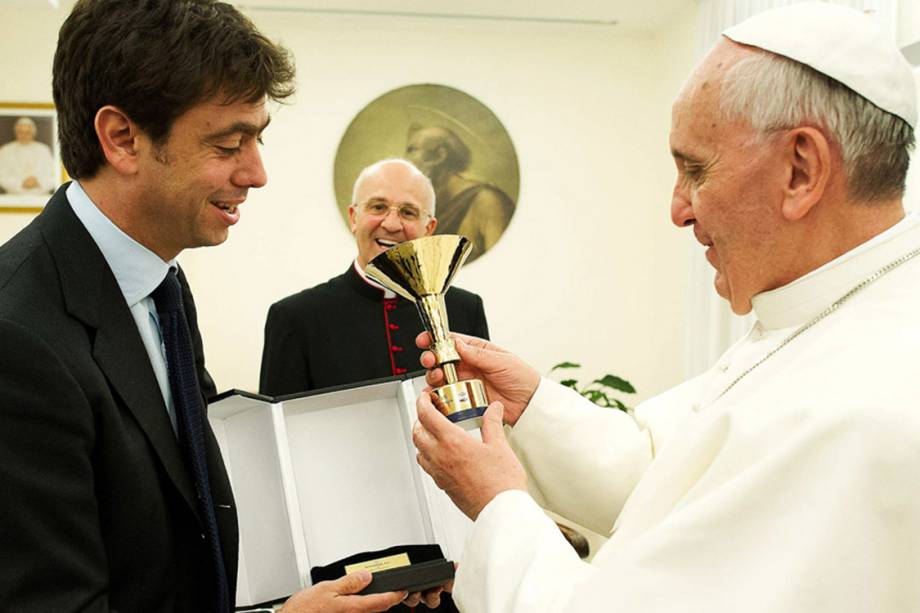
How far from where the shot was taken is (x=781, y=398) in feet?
5.02

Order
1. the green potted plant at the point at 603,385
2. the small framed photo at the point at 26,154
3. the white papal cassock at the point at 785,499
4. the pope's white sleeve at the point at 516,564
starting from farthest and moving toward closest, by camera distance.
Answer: the green potted plant at the point at 603,385, the small framed photo at the point at 26,154, the pope's white sleeve at the point at 516,564, the white papal cassock at the point at 785,499

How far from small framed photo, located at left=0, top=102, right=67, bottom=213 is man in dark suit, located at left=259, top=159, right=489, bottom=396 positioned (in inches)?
112

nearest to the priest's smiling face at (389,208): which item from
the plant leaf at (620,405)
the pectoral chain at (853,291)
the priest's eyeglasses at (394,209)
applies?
the priest's eyeglasses at (394,209)

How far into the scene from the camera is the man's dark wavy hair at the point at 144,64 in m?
1.66

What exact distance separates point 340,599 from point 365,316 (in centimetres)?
209

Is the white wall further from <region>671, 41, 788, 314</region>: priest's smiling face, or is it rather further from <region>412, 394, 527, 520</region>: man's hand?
<region>671, 41, 788, 314</region>: priest's smiling face

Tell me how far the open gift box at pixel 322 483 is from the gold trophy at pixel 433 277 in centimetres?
25

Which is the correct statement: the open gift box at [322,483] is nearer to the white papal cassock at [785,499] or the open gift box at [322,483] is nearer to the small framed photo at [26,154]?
the white papal cassock at [785,499]

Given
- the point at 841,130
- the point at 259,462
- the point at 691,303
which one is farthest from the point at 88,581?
the point at 691,303

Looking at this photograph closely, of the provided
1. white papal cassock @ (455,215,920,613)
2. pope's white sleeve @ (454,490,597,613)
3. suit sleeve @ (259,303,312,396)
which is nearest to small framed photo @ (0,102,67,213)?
suit sleeve @ (259,303,312,396)

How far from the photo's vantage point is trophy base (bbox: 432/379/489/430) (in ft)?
6.17

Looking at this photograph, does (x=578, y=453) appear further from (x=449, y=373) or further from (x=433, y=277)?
(x=433, y=277)

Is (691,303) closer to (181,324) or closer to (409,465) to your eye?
(409,465)

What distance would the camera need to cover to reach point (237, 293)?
595 cm
